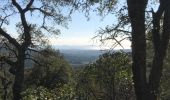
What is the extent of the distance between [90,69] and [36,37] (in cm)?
789

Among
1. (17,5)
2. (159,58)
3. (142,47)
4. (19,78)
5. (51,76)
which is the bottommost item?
(51,76)

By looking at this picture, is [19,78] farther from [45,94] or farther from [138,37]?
[138,37]

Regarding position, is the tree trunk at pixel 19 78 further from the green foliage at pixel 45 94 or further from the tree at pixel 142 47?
the tree at pixel 142 47

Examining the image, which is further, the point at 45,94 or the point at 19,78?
the point at 19,78

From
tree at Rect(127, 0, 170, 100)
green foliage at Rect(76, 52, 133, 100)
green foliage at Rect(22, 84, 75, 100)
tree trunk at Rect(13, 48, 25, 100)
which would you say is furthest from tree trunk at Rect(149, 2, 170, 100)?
green foliage at Rect(76, 52, 133, 100)

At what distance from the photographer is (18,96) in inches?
850

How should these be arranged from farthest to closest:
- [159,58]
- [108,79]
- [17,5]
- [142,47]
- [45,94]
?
[108,79], [17,5], [45,94], [159,58], [142,47]

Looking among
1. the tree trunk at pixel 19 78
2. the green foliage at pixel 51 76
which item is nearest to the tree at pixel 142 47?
the tree trunk at pixel 19 78

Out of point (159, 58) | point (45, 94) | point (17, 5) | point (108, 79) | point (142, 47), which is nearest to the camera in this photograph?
point (142, 47)

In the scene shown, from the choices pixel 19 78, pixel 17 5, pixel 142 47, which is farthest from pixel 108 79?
pixel 142 47

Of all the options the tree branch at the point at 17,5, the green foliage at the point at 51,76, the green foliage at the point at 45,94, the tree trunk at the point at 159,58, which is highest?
the tree branch at the point at 17,5

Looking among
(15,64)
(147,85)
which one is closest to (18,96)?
(15,64)

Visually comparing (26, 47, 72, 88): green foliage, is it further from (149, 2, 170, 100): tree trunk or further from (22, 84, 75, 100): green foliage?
(149, 2, 170, 100): tree trunk

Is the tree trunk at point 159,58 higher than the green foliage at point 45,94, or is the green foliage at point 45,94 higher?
the tree trunk at point 159,58
